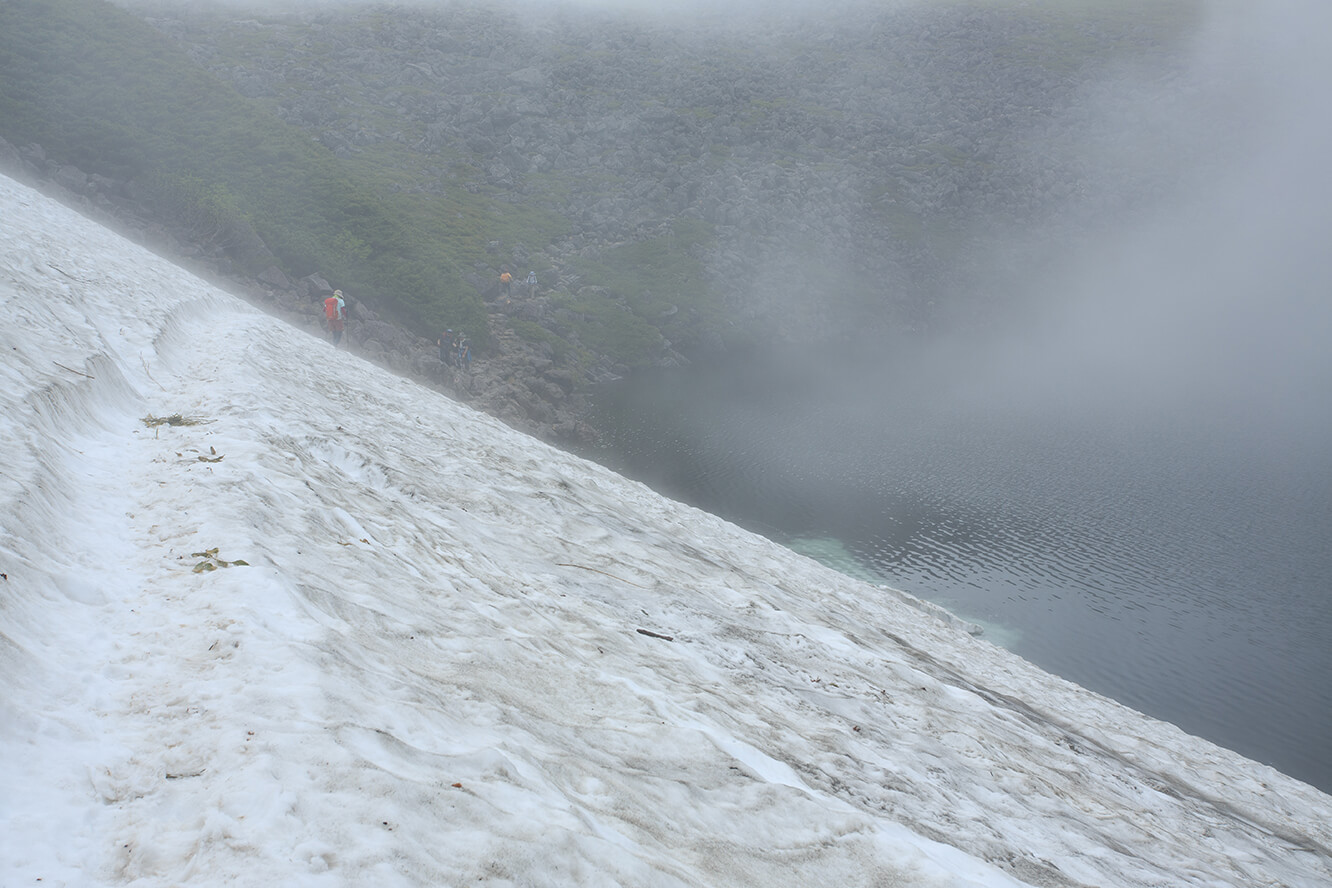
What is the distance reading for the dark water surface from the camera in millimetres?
33125

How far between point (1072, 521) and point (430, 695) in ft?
168

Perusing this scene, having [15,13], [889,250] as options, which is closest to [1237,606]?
[889,250]

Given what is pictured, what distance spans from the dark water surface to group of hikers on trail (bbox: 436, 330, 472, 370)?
1287 cm

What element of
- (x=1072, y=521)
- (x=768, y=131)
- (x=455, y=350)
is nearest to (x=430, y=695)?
(x=1072, y=521)

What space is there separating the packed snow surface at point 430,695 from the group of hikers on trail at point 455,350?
3867cm

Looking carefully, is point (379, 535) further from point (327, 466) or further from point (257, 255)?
point (257, 255)

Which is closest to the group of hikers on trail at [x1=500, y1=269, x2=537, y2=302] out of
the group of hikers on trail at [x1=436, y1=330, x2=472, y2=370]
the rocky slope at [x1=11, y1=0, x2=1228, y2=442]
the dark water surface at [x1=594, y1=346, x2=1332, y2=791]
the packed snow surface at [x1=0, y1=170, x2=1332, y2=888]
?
the rocky slope at [x1=11, y1=0, x2=1228, y2=442]

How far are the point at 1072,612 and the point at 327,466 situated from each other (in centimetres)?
3847

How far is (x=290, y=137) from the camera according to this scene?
7781 centimetres

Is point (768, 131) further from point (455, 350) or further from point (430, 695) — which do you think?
point (430, 695)

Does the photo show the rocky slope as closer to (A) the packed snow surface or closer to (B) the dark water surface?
(B) the dark water surface

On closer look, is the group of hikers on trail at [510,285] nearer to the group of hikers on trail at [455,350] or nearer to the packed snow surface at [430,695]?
the group of hikers on trail at [455,350]

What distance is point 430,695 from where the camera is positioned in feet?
21.4

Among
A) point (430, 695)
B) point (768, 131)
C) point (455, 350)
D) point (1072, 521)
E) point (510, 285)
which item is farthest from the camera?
point (768, 131)
